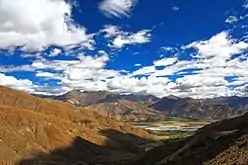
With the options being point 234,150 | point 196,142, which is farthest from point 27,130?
point 234,150

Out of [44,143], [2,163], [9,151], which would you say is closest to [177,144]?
[2,163]

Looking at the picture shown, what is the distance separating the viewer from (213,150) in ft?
200

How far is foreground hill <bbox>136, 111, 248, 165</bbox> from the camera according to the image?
4628 centimetres

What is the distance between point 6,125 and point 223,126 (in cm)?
10681

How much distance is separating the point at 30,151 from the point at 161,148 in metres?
85.8

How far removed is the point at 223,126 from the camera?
111m

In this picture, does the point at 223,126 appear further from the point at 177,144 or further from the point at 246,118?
the point at 177,144

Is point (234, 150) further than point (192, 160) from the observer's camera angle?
No

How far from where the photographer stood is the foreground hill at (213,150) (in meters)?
46.3

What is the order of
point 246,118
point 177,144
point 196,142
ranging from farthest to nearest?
point 246,118, point 177,144, point 196,142

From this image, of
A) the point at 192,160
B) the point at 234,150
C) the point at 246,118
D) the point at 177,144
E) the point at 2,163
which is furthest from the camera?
the point at 2,163

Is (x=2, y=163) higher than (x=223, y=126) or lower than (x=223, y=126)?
lower

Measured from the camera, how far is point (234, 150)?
4891 centimetres

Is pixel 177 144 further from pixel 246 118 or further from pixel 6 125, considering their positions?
pixel 6 125
